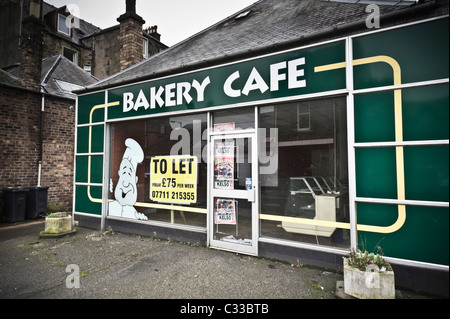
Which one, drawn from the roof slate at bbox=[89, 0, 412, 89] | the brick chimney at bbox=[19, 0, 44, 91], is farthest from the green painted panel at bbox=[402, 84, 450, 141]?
the brick chimney at bbox=[19, 0, 44, 91]

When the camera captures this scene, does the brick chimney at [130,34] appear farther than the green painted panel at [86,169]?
Yes

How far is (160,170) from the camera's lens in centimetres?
605

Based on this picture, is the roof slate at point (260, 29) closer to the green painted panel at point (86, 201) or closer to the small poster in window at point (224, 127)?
the small poster in window at point (224, 127)

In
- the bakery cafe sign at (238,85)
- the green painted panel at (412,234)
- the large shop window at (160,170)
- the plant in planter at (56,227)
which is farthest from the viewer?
the plant in planter at (56,227)

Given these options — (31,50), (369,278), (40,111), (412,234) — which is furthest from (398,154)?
(31,50)

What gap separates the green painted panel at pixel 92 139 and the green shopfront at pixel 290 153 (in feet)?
0.17

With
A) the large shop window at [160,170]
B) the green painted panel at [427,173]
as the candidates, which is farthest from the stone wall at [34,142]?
the green painted panel at [427,173]

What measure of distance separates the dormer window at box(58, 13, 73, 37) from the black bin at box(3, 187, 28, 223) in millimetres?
Answer: 17727

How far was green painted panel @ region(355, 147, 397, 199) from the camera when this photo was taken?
11.8 ft

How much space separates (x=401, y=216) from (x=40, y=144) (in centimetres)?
1081

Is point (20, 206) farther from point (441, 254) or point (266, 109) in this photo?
point (441, 254)

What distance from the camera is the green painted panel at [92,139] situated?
683 centimetres

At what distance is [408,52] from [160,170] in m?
5.22

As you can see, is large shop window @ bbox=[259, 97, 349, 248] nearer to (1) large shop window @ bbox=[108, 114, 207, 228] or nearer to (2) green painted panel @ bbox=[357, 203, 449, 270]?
(2) green painted panel @ bbox=[357, 203, 449, 270]
